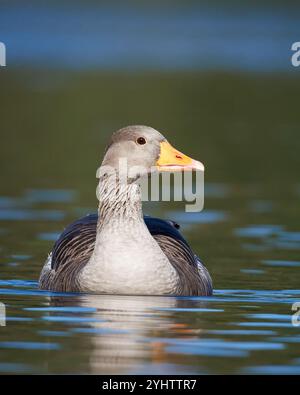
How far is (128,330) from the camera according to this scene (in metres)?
14.5

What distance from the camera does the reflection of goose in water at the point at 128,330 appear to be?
1306cm

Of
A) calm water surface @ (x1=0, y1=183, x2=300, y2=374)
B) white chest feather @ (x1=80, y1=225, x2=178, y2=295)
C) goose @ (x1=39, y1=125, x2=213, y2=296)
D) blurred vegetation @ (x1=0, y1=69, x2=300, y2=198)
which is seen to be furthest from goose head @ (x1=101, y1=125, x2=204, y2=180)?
blurred vegetation @ (x1=0, y1=69, x2=300, y2=198)

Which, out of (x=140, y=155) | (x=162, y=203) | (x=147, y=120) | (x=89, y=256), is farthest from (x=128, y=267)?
(x=147, y=120)

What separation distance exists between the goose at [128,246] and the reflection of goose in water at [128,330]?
216 millimetres

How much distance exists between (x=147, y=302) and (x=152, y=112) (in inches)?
1184

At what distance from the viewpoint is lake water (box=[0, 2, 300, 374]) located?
45.1ft

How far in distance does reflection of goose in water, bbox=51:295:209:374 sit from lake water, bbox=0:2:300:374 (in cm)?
2

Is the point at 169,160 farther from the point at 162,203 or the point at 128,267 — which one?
the point at 162,203

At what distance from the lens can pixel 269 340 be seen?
14.2 m

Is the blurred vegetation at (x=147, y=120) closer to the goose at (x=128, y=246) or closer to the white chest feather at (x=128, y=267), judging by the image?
the goose at (x=128, y=246)

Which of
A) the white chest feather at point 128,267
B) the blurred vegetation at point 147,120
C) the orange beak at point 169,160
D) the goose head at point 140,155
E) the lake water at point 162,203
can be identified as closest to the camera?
the lake water at point 162,203

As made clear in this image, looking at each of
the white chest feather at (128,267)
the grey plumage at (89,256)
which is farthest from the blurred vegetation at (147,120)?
the white chest feather at (128,267)

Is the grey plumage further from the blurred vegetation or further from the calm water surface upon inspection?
the blurred vegetation

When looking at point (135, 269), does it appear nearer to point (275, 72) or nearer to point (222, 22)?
point (275, 72)
